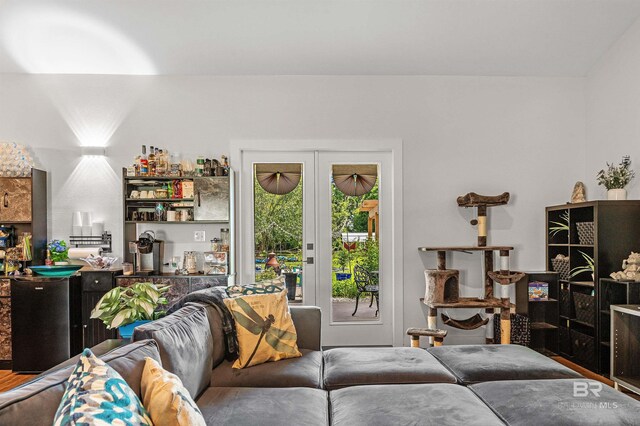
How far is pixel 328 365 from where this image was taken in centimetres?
286

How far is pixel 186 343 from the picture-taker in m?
2.24

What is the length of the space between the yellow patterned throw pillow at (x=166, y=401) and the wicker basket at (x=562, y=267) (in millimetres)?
4415

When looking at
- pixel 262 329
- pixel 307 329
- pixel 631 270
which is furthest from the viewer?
pixel 631 270

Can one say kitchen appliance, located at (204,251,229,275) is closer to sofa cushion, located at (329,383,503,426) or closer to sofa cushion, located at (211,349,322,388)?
sofa cushion, located at (211,349,322,388)

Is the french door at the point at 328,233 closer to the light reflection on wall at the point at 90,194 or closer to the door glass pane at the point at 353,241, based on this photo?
the door glass pane at the point at 353,241

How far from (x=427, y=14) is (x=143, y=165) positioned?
10.1 ft

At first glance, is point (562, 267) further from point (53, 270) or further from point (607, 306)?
point (53, 270)

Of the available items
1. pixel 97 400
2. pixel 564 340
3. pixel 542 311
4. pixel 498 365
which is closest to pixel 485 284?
pixel 542 311

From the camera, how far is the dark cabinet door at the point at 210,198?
4.83 m

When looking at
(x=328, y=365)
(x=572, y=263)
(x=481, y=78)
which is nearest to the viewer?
(x=328, y=365)

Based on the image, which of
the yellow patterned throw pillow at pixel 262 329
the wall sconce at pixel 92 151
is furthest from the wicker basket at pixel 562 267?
the wall sconce at pixel 92 151

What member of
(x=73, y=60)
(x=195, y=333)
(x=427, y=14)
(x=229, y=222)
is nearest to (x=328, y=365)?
(x=195, y=333)

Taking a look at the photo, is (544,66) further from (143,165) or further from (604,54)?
(143,165)

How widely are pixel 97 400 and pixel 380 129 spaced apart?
4381mm
